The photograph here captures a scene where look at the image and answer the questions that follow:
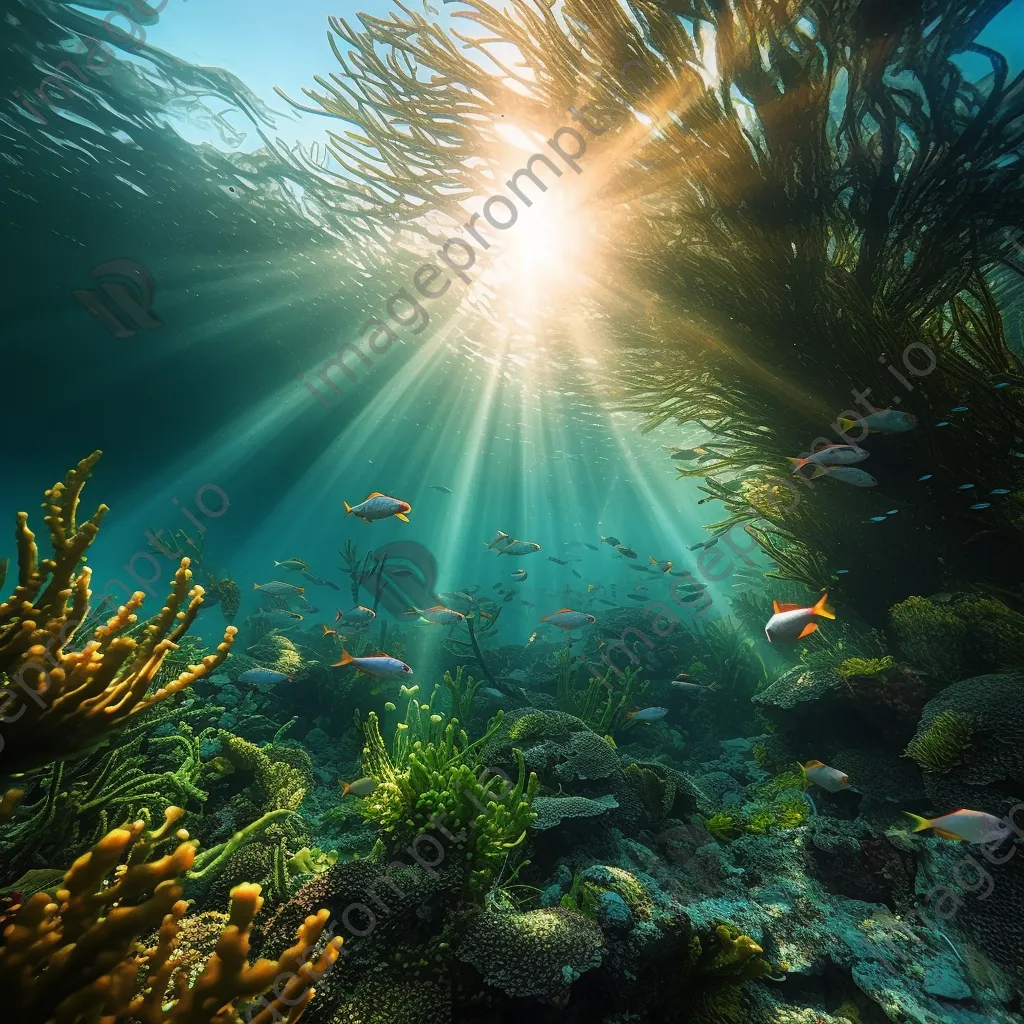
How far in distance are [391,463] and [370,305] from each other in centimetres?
1788

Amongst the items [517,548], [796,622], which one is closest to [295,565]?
[517,548]

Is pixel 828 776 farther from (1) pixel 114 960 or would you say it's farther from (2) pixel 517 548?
(2) pixel 517 548

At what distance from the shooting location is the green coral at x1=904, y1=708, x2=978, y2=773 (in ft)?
12.7

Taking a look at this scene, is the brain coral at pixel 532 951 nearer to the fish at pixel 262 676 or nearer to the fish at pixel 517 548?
the fish at pixel 262 676

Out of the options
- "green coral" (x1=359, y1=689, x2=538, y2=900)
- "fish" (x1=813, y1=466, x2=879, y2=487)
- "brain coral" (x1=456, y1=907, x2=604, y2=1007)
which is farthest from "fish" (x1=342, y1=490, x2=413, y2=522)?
"fish" (x1=813, y1=466, x2=879, y2=487)

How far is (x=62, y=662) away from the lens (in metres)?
1.53

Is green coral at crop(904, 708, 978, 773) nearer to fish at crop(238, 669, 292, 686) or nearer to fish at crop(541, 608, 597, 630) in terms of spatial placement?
fish at crop(541, 608, 597, 630)

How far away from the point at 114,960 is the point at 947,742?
5.44m

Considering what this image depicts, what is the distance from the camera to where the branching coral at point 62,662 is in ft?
4.48

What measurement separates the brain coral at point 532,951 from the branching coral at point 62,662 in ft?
7.04

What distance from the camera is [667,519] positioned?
59.2m

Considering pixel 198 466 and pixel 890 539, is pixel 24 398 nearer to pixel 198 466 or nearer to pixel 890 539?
pixel 198 466

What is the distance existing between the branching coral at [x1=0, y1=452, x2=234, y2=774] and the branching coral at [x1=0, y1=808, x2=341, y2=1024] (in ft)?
1.29

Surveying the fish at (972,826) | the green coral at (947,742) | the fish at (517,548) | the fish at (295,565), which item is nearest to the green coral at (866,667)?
the green coral at (947,742)
